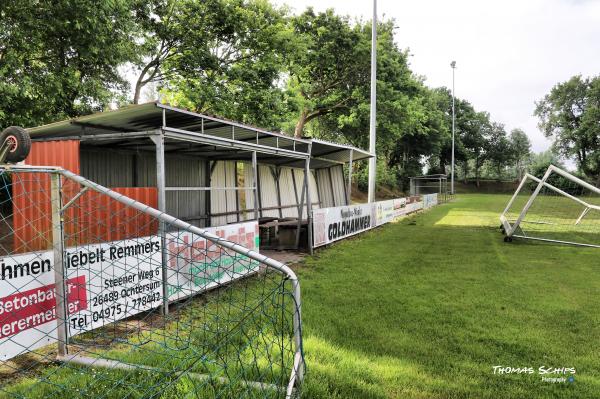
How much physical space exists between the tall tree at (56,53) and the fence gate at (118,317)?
603 centimetres

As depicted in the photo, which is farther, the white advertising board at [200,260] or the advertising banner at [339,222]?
the advertising banner at [339,222]

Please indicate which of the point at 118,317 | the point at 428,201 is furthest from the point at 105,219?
the point at 428,201

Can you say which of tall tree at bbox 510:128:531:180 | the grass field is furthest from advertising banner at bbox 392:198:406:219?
tall tree at bbox 510:128:531:180

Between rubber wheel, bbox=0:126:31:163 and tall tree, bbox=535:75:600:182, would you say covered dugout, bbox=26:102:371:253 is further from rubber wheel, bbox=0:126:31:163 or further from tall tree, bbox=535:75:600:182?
tall tree, bbox=535:75:600:182

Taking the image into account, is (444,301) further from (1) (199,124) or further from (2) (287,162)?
(2) (287,162)

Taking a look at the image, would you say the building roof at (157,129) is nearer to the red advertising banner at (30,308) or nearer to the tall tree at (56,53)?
the red advertising banner at (30,308)

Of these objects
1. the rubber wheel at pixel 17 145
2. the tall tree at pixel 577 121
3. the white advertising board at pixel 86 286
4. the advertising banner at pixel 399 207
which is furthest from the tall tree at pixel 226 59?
the tall tree at pixel 577 121

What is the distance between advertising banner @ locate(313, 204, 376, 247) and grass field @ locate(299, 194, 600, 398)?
1.51m

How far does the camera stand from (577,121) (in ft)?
209

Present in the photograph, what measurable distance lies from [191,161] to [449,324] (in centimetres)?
813

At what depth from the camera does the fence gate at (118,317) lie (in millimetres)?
3526

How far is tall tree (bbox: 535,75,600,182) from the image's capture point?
192 feet

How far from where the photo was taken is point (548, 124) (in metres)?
67.2

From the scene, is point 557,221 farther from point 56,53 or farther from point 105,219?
point 56,53
